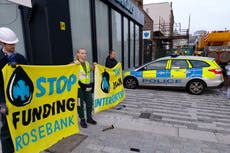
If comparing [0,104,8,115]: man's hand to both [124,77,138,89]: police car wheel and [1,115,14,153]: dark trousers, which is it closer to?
[1,115,14,153]: dark trousers

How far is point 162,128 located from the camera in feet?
12.5

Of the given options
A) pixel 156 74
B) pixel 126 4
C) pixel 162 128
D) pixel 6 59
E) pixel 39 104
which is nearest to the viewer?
pixel 6 59

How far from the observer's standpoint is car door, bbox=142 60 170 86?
7.16 metres

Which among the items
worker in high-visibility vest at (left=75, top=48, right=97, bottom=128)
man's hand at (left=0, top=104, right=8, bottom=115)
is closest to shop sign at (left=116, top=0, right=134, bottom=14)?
worker in high-visibility vest at (left=75, top=48, right=97, bottom=128)

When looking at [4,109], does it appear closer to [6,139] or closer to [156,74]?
[6,139]

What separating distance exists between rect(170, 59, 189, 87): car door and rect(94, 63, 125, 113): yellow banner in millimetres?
2771

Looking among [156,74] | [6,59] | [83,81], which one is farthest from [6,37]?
[156,74]

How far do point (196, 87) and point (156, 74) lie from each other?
1.67 meters

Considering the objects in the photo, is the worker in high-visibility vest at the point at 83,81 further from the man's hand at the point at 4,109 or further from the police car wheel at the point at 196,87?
the police car wheel at the point at 196,87

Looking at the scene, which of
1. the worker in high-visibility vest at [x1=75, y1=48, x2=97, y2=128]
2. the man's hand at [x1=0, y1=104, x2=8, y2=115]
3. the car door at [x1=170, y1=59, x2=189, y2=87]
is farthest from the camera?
the car door at [x1=170, y1=59, x2=189, y2=87]

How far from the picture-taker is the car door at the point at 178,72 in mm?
6887

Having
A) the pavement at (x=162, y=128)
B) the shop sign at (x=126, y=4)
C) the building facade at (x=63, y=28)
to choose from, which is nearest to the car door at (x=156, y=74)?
the pavement at (x=162, y=128)

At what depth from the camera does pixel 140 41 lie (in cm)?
1478

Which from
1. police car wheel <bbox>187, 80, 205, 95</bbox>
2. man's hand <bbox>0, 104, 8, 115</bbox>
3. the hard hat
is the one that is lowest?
police car wheel <bbox>187, 80, 205, 95</bbox>
